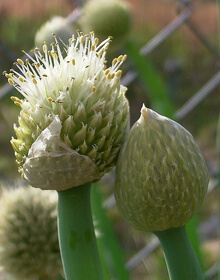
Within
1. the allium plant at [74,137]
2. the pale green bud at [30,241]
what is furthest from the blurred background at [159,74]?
the allium plant at [74,137]

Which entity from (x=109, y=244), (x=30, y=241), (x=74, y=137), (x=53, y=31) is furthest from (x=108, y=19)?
(x=74, y=137)

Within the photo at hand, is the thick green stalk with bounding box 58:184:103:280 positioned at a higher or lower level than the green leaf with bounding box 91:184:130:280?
higher

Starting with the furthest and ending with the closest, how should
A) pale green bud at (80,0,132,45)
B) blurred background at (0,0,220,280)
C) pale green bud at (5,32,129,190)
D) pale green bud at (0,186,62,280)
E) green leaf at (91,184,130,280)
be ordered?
blurred background at (0,0,220,280)
pale green bud at (80,0,132,45)
green leaf at (91,184,130,280)
pale green bud at (0,186,62,280)
pale green bud at (5,32,129,190)

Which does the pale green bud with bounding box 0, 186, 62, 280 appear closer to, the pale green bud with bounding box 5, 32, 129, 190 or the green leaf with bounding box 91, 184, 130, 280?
the green leaf with bounding box 91, 184, 130, 280

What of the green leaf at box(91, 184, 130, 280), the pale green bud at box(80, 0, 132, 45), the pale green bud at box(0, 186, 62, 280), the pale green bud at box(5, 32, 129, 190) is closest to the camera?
the pale green bud at box(5, 32, 129, 190)

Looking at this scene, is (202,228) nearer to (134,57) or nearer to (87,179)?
(134,57)

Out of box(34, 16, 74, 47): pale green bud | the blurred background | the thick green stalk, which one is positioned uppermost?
box(34, 16, 74, 47): pale green bud

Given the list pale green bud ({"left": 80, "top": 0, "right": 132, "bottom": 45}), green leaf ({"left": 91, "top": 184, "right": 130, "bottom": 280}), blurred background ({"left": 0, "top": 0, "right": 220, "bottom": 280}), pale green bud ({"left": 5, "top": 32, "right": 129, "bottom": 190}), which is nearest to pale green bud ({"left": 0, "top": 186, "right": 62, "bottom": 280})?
green leaf ({"left": 91, "top": 184, "right": 130, "bottom": 280})

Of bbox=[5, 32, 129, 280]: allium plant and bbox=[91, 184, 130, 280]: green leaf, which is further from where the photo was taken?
bbox=[91, 184, 130, 280]: green leaf
